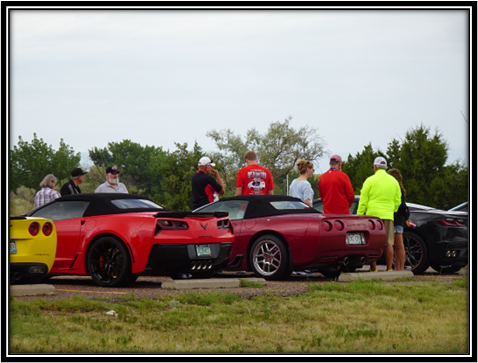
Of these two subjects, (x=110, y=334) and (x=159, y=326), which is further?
(x=159, y=326)

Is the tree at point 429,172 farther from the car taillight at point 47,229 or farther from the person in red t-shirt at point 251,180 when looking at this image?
the car taillight at point 47,229

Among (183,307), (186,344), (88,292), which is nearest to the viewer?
(186,344)

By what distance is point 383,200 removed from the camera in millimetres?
13062

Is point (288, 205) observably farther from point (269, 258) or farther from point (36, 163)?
point (36, 163)

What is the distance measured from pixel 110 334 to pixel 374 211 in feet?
23.6

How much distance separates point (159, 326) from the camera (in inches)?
287

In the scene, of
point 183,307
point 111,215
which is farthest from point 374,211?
point 183,307

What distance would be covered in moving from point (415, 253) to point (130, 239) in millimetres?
6136

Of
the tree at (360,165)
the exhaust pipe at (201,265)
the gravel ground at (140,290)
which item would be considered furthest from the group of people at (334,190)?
the tree at (360,165)

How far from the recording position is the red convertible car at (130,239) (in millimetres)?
10281
